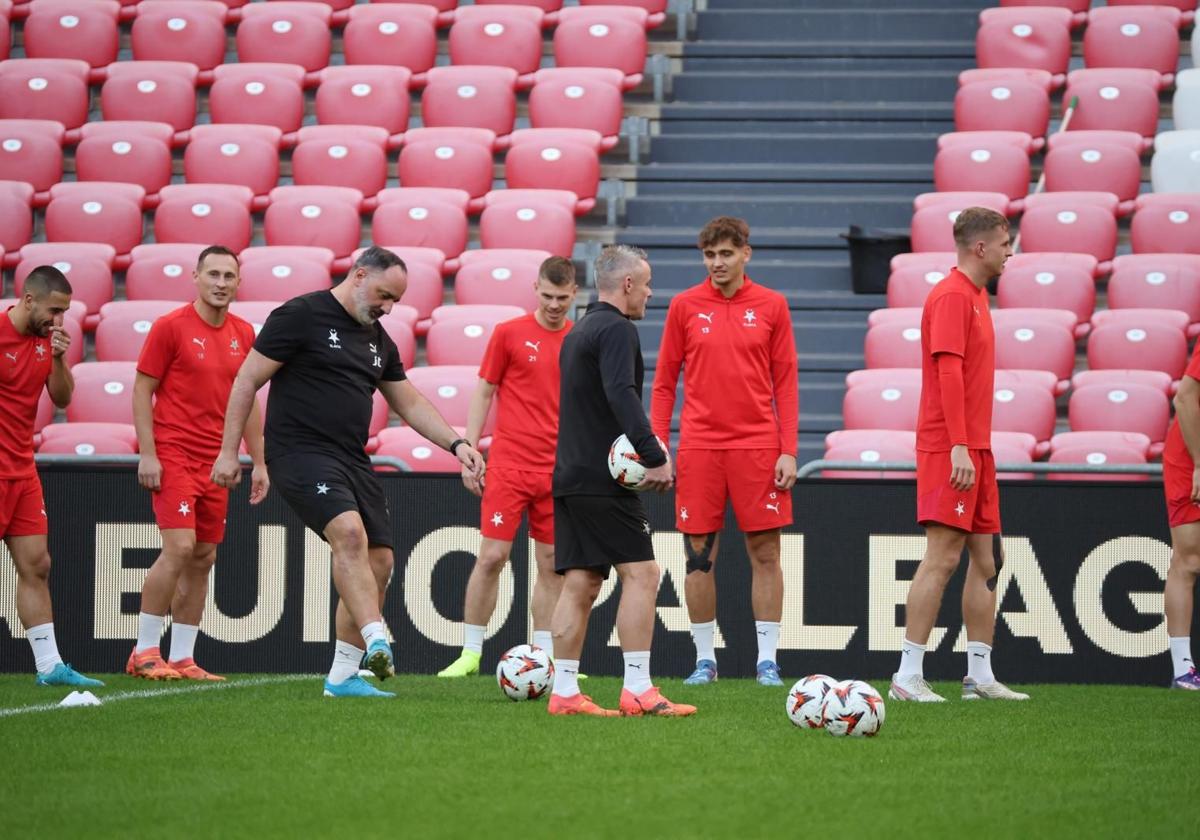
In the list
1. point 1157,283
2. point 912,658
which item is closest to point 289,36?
point 1157,283

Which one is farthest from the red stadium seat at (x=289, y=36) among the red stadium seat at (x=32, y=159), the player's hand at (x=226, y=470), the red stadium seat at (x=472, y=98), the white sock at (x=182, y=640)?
the player's hand at (x=226, y=470)

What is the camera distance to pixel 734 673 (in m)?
9.45

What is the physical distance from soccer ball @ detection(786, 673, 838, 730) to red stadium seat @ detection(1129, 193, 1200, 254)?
22.4ft

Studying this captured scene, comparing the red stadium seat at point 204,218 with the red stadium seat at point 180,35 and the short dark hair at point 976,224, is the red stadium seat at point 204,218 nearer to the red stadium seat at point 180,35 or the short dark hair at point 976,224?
the red stadium seat at point 180,35

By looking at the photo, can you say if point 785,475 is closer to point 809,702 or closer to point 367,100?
point 809,702

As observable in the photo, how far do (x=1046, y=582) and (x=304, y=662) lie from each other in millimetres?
4120

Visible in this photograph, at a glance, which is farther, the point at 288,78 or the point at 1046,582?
the point at 288,78

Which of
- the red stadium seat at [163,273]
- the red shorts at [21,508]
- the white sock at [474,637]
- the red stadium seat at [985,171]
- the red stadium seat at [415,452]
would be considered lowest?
the white sock at [474,637]

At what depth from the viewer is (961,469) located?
738 centimetres

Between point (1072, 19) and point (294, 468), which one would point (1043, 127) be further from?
point (294, 468)

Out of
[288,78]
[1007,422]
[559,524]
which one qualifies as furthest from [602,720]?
[288,78]

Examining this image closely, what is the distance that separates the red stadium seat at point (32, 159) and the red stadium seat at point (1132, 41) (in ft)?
28.4

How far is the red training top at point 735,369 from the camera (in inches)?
335

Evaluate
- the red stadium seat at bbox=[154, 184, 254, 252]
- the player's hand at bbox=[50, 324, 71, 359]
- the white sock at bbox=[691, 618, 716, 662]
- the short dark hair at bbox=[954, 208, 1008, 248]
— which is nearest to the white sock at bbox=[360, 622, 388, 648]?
the white sock at bbox=[691, 618, 716, 662]
